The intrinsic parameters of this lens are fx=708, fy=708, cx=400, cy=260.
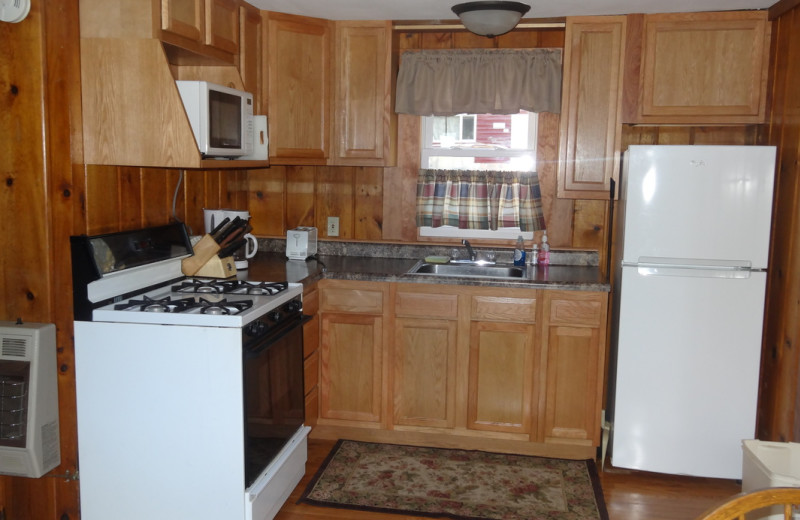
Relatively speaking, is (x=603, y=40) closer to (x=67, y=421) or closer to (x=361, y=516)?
(x=361, y=516)

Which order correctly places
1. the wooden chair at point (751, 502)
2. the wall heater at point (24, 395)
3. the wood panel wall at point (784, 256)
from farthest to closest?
1. the wood panel wall at point (784, 256)
2. the wall heater at point (24, 395)
3. the wooden chair at point (751, 502)

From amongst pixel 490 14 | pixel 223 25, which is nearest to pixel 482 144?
pixel 490 14

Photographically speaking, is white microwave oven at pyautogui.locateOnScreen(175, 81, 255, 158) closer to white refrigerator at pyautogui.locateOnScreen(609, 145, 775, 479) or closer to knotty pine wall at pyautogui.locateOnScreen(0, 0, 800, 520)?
knotty pine wall at pyautogui.locateOnScreen(0, 0, 800, 520)

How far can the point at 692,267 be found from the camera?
10.3ft

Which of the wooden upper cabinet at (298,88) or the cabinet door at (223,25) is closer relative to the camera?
the cabinet door at (223,25)

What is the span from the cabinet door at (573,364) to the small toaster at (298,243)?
1.32 meters

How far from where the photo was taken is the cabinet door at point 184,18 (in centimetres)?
252

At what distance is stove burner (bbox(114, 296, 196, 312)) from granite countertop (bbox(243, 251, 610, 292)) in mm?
665

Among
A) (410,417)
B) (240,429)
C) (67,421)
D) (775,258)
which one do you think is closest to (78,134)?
(67,421)

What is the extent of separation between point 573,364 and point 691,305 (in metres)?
0.60

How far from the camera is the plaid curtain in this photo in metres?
3.85

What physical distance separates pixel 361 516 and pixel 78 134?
5.99ft

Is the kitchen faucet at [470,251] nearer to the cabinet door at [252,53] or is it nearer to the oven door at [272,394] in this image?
the oven door at [272,394]

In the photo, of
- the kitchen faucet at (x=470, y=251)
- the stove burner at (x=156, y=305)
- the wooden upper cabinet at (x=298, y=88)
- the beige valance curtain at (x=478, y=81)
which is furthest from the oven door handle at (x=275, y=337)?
the beige valance curtain at (x=478, y=81)
